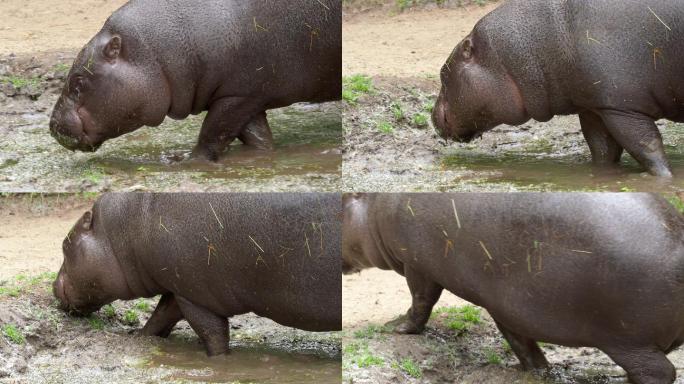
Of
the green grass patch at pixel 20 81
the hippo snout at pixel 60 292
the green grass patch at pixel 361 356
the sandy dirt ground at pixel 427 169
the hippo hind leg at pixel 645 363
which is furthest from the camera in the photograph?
the green grass patch at pixel 20 81

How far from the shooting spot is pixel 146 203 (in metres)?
6.93

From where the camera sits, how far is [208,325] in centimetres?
699

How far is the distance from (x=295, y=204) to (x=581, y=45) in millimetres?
2567

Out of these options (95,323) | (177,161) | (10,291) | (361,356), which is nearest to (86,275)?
(95,323)

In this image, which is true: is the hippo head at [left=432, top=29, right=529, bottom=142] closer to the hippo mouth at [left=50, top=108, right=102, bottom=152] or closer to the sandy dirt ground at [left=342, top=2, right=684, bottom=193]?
the sandy dirt ground at [left=342, top=2, right=684, bottom=193]

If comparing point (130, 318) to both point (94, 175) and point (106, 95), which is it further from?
point (106, 95)

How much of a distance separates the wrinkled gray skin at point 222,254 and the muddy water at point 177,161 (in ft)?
2.41

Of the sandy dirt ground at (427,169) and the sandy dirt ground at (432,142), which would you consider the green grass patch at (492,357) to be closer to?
the sandy dirt ground at (427,169)

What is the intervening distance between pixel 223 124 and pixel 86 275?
1649mm

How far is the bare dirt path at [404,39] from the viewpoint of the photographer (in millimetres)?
10891

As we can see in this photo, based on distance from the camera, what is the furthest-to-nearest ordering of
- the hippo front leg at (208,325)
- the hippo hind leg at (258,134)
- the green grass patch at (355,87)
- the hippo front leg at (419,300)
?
the green grass patch at (355,87) < the hippo hind leg at (258,134) < the hippo front leg at (208,325) < the hippo front leg at (419,300)

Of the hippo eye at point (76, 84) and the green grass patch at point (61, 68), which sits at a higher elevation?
the hippo eye at point (76, 84)

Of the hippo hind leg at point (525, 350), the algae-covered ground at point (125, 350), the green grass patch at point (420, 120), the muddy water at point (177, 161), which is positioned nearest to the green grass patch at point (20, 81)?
the muddy water at point (177, 161)

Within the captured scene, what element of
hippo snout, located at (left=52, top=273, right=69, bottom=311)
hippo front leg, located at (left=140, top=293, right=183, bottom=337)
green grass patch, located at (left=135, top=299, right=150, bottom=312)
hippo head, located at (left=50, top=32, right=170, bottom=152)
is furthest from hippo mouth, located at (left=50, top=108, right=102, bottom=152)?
hippo front leg, located at (left=140, top=293, right=183, bottom=337)
